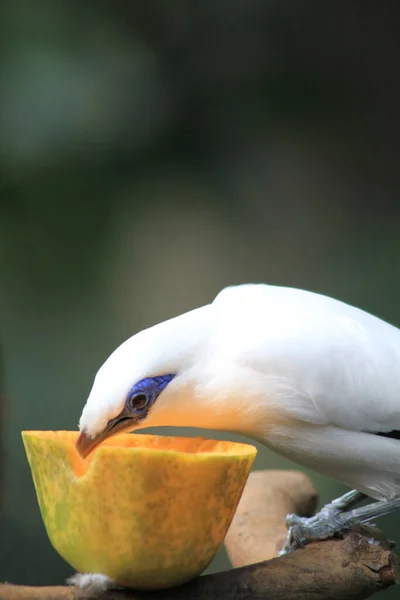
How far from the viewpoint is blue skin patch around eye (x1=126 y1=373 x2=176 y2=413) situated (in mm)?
1229

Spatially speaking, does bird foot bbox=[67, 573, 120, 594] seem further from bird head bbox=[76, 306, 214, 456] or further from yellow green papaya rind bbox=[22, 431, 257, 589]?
bird head bbox=[76, 306, 214, 456]

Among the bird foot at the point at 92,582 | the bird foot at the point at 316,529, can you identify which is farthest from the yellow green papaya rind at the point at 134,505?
the bird foot at the point at 316,529

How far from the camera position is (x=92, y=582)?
41.1 inches

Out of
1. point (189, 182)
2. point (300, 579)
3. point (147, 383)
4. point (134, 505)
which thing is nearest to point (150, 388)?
point (147, 383)

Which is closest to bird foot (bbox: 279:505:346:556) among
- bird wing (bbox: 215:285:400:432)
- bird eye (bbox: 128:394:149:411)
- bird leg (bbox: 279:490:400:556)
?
bird leg (bbox: 279:490:400:556)

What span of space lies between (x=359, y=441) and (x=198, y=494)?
0.49m

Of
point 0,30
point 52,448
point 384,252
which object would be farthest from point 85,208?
point 52,448

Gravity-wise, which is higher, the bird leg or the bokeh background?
the bokeh background

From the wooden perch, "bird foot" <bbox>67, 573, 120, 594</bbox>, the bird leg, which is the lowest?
the bird leg

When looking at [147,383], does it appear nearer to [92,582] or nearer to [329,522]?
[92,582]

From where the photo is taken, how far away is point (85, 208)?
273 cm

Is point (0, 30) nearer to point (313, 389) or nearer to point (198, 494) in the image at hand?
point (313, 389)

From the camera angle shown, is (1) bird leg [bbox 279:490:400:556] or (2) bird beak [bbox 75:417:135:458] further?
(1) bird leg [bbox 279:490:400:556]

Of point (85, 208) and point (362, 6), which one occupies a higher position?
point (362, 6)
